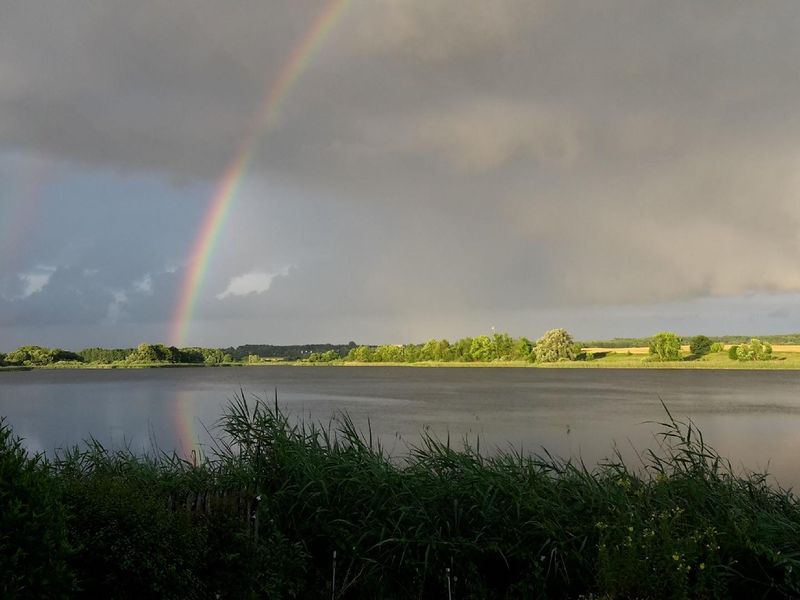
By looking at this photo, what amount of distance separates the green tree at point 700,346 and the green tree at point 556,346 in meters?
23.9

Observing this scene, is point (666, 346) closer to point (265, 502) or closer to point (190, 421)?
point (190, 421)

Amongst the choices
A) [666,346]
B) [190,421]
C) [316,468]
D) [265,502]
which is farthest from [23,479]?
[666,346]

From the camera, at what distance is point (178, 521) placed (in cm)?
512

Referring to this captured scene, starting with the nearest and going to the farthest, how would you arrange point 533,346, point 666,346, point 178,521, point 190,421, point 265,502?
point 178,521 < point 265,502 < point 190,421 < point 666,346 < point 533,346

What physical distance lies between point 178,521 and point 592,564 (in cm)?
361

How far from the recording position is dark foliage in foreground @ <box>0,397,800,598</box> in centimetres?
477

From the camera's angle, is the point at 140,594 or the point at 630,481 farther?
the point at 630,481

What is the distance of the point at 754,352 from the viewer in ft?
422

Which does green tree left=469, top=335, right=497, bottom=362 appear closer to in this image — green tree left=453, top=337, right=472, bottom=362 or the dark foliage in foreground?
green tree left=453, top=337, right=472, bottom=362

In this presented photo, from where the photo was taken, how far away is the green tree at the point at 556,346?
150 metres

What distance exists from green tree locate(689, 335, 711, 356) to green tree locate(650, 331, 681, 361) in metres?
4.78

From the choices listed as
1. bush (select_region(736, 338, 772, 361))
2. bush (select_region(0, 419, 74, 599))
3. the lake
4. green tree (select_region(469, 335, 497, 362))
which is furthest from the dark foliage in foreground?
green tree (select_region(469, 335, 497, 362))

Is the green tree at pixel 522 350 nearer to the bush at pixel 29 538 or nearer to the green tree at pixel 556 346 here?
the green tree at pixel 556 346

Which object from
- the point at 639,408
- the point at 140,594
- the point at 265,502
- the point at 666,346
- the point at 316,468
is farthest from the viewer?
the point at 666,346
